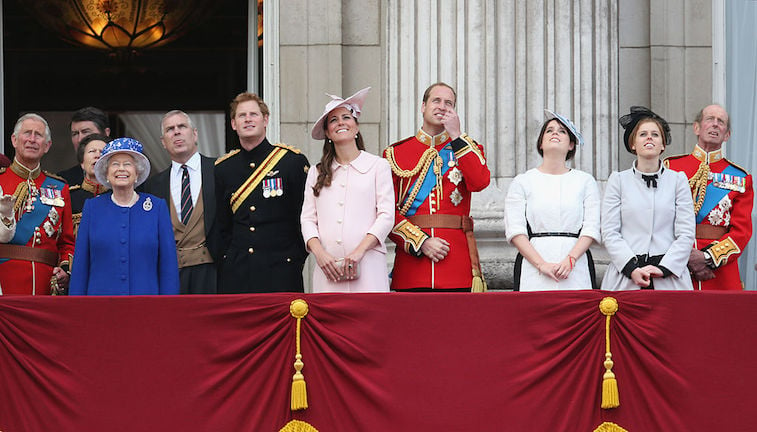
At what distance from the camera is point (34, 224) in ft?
27.3

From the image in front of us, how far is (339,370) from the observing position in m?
6.98

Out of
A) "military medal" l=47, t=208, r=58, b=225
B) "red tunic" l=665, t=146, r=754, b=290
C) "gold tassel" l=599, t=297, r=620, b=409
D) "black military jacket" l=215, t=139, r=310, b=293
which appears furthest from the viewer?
"military medal" l=47, t=208, r=58, b=225

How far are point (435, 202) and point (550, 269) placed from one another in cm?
86

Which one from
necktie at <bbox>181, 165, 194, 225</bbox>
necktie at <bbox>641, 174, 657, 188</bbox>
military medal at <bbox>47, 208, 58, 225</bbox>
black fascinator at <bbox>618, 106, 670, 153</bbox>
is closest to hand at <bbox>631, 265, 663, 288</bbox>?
Result: necktie at <bbox>641, 174, 657, 188</bbox>

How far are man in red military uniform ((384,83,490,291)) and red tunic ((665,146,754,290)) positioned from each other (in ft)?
4.64

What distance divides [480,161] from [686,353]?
169 centimetres

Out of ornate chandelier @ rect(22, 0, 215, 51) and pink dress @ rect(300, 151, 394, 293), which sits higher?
Answer: ornate chandelier @ rect(22, 0, 215, 51)

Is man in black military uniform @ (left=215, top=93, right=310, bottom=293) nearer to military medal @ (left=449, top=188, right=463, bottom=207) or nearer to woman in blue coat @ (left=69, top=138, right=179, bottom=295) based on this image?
woman in blue coat @ (left=69, top=138, right=179, bottom=295)

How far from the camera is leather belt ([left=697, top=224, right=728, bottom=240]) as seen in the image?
331 inches

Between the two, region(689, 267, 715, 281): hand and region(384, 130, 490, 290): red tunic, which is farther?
region(689, 267, 715, 281): hand

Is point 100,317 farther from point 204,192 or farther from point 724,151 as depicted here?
point 724,151

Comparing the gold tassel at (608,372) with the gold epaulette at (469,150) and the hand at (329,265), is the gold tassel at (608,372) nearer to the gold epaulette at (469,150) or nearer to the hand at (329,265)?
the gold epaulette at (469,150)

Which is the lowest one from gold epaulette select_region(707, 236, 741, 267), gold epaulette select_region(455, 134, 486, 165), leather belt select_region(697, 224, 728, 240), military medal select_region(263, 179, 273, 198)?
gold epaulette select_region(707, 236, 741, 267)

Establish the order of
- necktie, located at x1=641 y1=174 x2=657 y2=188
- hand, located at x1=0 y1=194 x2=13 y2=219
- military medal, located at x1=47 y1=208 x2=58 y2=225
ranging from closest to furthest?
hand, located at x1=0 y1=194 x2=13 y2=219 → necktie, located at x1=641 y1=174 x2=657 y2=188 → military medal, located at x1=47 y1=208 x2=58 y2=225
